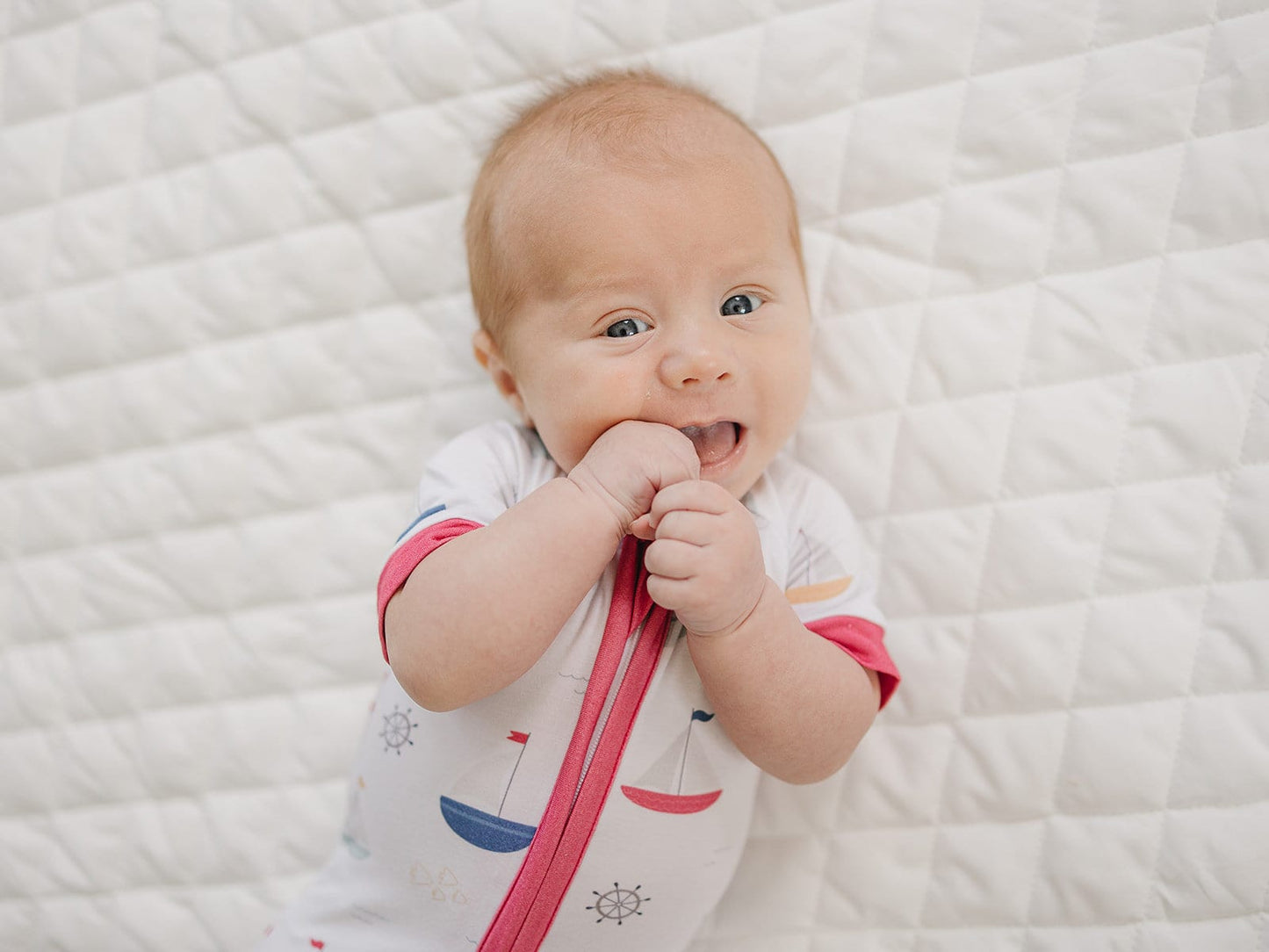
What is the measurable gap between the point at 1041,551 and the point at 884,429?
0.20 m

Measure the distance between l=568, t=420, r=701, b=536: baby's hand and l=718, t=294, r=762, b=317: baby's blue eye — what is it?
13 cm

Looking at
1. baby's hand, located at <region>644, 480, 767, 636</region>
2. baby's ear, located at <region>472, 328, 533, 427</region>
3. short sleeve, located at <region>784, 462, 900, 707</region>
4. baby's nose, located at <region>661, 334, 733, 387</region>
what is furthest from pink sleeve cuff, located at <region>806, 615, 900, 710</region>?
baby's ear, located at <region>472, 328, 533, 427</region>

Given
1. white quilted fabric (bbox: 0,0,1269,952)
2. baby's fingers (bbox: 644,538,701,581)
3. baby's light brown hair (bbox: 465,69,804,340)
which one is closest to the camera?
baby's fingers (bbox: 644,538,701,581)

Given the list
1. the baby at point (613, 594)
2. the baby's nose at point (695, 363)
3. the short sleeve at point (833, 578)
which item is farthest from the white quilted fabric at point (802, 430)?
the baby's nose at point (695, 363)

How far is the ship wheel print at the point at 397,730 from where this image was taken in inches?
35.7

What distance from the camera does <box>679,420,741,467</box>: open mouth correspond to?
0.88 metres

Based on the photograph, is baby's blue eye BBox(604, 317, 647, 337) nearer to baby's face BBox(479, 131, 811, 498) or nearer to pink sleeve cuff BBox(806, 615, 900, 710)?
baby's face BBox(479, 131, 811, 498)

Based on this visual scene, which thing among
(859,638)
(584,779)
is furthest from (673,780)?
(859,638)

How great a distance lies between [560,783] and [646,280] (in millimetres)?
431

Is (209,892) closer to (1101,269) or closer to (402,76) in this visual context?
(402,76)

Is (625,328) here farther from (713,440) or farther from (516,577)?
(516,577)

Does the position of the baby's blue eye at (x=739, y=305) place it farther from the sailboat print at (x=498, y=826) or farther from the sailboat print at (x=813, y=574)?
the sailboat print at (x=498, y=826)

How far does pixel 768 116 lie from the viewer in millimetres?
1089

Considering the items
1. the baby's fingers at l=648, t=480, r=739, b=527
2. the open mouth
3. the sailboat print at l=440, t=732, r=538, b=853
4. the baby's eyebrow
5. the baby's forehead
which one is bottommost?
the sailboat print at l=440, t=732, r=538, b=853
